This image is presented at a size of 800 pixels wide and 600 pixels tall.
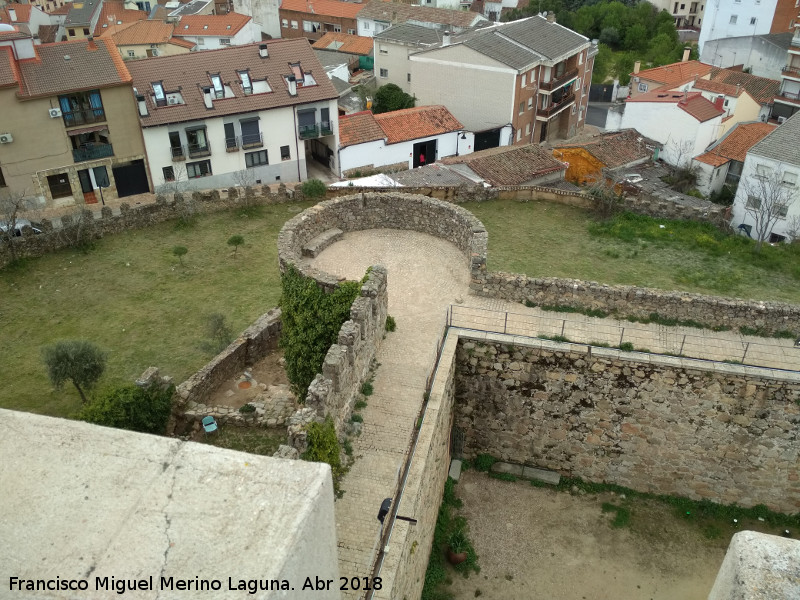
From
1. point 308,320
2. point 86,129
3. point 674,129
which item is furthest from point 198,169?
point 674,129

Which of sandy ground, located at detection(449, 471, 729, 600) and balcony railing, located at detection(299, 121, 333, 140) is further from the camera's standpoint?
balcony railing, located at detection(299, 121, 333, 140)

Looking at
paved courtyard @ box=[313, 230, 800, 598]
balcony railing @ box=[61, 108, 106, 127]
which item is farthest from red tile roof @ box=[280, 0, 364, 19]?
paved courtyard @ box=[313, 230, 800, 598]

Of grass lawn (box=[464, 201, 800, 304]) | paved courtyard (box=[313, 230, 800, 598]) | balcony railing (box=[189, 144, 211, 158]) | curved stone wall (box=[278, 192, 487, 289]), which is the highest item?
curved stone wall (box=[278, 192, 487, 289])

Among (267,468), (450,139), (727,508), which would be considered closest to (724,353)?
(727,508)

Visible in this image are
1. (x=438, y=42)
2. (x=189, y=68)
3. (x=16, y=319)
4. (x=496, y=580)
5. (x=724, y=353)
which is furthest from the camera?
(x=438, y=42)

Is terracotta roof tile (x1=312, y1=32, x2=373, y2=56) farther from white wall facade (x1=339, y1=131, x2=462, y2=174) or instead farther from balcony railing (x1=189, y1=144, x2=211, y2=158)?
balcony railing (x1=189, y1=144, x2=211, y2=158)

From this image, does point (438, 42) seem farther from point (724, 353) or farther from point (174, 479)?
point (174, 479)

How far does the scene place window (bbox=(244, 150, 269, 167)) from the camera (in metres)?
36.3

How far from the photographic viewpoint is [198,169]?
3534 centimetres

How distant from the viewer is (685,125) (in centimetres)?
4059

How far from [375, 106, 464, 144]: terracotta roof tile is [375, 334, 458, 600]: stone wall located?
2569 cm

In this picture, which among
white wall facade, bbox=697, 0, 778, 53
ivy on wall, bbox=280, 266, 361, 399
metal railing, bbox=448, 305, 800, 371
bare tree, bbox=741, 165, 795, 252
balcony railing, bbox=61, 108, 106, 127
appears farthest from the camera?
white wall facade, bbox=697, 0, 778, 53

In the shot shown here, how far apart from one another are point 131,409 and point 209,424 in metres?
1.72

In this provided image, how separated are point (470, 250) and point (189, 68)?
23376 millimetres
